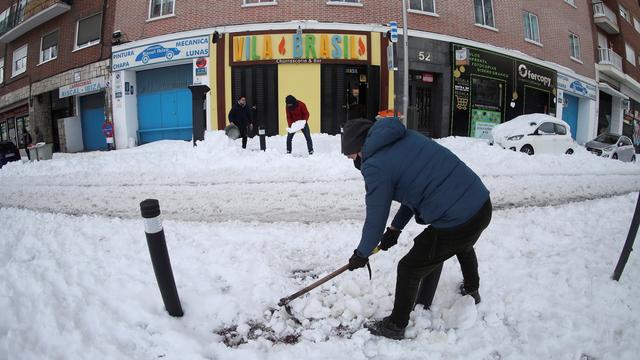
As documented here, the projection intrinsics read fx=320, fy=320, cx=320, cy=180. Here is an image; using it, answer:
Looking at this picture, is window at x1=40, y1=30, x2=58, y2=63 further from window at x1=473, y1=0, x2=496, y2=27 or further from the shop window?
window at x1=473, y1=0, x2=496, y2=27

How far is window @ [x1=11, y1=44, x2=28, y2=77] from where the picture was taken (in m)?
20.3

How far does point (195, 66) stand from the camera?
12.8 meters

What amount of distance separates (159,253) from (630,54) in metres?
35.6

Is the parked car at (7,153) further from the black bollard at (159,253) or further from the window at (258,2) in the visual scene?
the black bollard at (159,253)

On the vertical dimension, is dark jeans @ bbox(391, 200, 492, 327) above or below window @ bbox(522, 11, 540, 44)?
below

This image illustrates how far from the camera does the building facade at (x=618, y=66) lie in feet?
70.5

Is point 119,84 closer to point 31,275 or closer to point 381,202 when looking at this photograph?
point 31,275

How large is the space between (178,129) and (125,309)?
43.1 feet

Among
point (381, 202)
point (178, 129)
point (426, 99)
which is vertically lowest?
point (381, 202)

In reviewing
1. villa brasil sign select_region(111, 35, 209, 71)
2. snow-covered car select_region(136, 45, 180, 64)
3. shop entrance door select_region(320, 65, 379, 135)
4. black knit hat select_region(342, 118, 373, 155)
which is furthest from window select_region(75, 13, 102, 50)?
black knit hat select_region(342, 118, 373, 155)

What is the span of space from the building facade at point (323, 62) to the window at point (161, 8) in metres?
0.05

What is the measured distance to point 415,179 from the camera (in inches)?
72.8

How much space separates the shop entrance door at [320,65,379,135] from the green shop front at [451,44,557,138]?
414 cm

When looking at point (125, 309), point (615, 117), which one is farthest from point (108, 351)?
point (615, 117)
